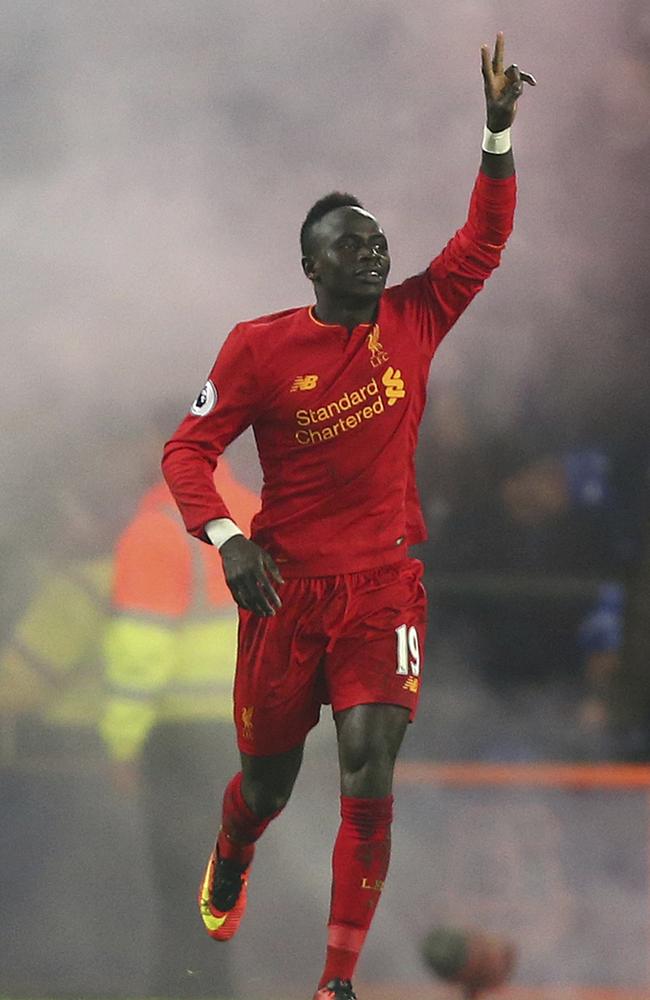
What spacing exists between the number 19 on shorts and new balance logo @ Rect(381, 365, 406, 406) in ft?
1.69

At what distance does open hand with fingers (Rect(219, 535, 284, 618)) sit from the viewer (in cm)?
358

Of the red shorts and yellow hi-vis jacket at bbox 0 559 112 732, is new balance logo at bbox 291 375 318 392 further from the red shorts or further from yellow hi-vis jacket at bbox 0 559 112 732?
yellow hi-vis jacket at bbox 0 559 112 732

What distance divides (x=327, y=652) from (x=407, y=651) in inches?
7.1

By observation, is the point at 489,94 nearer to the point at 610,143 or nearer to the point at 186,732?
the point at 610,143

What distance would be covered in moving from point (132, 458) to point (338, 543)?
6.70 feet

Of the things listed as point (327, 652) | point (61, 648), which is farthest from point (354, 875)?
point (61, 648)

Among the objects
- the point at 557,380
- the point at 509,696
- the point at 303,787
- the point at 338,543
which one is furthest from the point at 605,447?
the point at 338,543

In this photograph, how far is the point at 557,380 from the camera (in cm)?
587

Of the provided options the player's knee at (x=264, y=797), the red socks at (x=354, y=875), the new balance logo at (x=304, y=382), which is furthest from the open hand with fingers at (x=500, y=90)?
the player's knee at (x=264, y=797)

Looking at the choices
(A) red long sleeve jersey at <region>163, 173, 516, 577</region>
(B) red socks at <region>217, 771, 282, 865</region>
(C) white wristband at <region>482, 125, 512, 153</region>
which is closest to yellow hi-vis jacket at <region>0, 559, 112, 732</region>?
(B) red socks at <region>217, 771, 282, 865</region>

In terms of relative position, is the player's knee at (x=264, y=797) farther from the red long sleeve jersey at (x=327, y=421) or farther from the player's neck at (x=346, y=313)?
the player's neck at (x=346, y=313)

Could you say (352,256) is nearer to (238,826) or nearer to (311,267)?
(311,267)

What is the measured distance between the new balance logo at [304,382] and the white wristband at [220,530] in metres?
0.35

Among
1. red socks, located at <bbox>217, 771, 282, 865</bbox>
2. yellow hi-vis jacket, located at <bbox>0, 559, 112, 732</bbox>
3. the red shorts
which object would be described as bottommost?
red socks, located at <bbox>217, 771, 282, 865</bbox>
